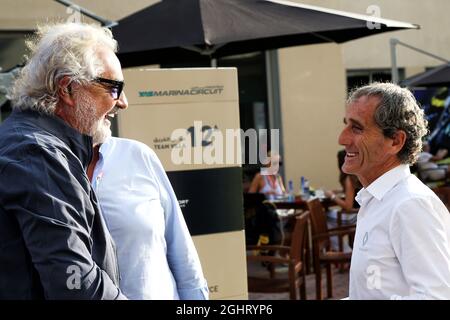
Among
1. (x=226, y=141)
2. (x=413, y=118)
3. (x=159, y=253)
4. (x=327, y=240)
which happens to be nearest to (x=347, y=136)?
(x=413, y=118)

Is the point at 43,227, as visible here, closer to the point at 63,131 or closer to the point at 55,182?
the point at 55,182

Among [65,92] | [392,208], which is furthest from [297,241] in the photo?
[65,92]

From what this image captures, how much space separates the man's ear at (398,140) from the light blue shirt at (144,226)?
2.62 feet

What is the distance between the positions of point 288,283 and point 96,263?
3.38m

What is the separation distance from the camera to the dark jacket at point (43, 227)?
1.29m

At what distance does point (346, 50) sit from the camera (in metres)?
10.6

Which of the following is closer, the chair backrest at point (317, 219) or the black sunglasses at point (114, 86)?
the black sunglasses at point (114, 86)

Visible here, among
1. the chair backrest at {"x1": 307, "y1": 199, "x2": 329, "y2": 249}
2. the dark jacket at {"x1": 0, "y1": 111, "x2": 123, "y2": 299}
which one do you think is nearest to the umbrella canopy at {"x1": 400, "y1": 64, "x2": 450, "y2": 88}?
the chair backrest at {"x1": 307, "y1": 199, "x2": 329, "y2": 249}

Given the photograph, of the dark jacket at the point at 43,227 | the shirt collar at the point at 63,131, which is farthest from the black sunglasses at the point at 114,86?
the dark jacket at the point at 43,227

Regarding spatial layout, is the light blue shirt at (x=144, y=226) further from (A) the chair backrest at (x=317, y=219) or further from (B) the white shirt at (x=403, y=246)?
(A) the chair backrest at (x=317, y=219)

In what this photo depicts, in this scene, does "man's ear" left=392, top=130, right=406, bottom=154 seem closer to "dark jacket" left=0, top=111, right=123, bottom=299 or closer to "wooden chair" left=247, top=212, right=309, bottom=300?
"dark jacket" left=0, top=111, right=123, bottom=299

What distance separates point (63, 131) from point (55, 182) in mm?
206

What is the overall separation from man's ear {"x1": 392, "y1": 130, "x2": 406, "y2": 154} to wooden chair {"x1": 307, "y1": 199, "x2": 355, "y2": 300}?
350cm
